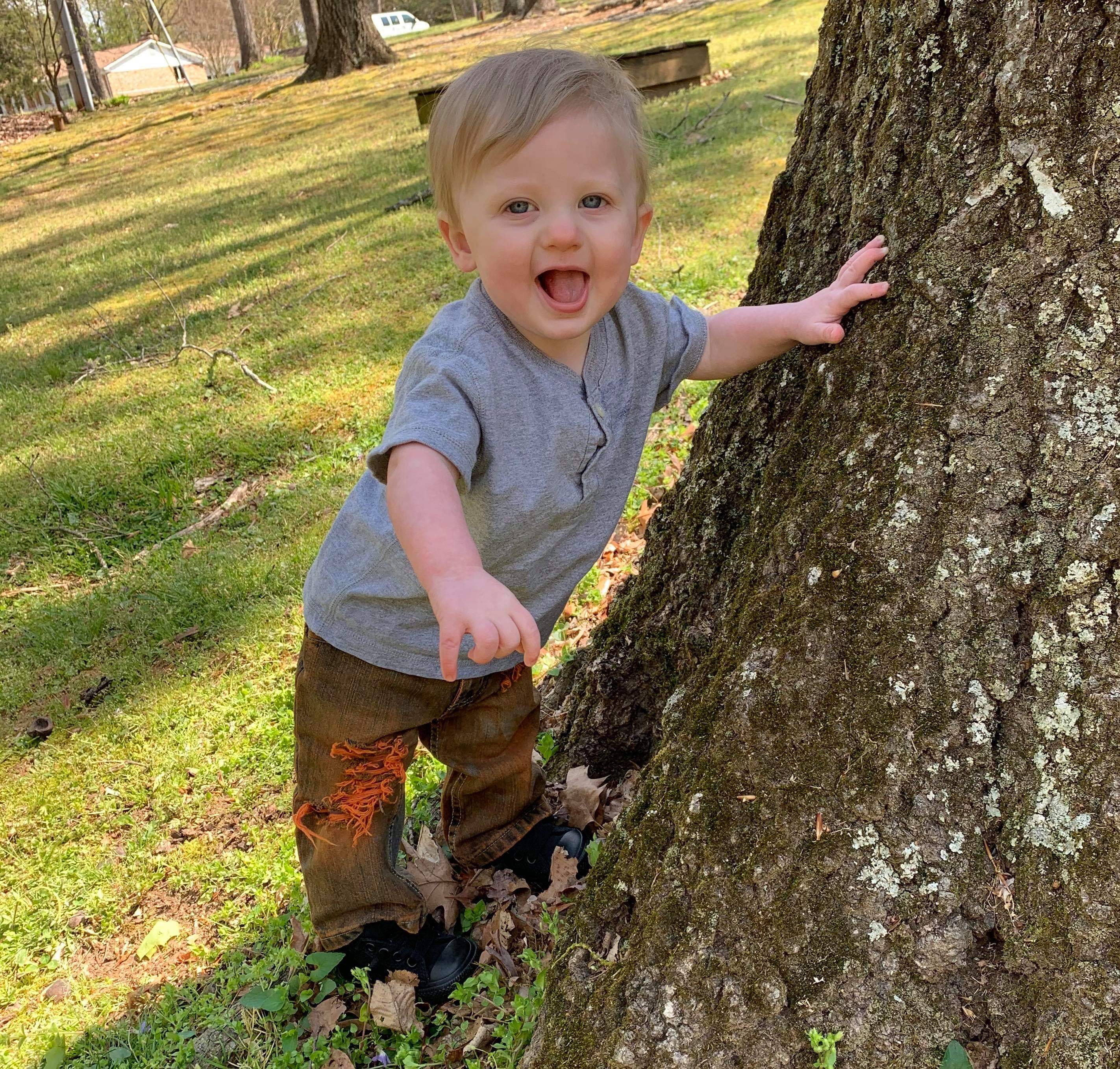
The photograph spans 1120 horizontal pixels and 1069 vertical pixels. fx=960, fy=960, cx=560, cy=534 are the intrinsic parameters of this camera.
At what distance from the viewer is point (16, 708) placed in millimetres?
3602

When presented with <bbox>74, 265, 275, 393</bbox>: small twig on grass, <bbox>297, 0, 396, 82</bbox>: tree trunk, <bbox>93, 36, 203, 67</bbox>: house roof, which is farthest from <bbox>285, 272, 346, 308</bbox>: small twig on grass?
<bbox>93, 36, 203, 67</bbox>: house roof

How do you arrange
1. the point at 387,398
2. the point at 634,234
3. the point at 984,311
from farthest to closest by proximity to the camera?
the point at 387,398 → the point at 634,234 → the point at 984,311

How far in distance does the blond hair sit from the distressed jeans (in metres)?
1.04

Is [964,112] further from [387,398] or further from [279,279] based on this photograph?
[279,279]

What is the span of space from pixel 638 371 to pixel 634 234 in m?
0.31

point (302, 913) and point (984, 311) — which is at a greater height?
point (984, 311)

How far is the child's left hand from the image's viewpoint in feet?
5.81

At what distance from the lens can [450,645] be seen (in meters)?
1.43

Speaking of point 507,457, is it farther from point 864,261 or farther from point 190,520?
point 190,520

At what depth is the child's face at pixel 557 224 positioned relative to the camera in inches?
69.0

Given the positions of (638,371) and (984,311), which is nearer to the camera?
(984,311)

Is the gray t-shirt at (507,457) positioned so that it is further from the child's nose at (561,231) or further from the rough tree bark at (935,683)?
the rough tree bark at (935,683)

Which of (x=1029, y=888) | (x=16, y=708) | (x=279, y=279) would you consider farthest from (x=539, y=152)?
(x=279, y=279)

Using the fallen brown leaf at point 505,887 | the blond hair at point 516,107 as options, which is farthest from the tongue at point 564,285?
the fallen brown leaf at point 505,887
